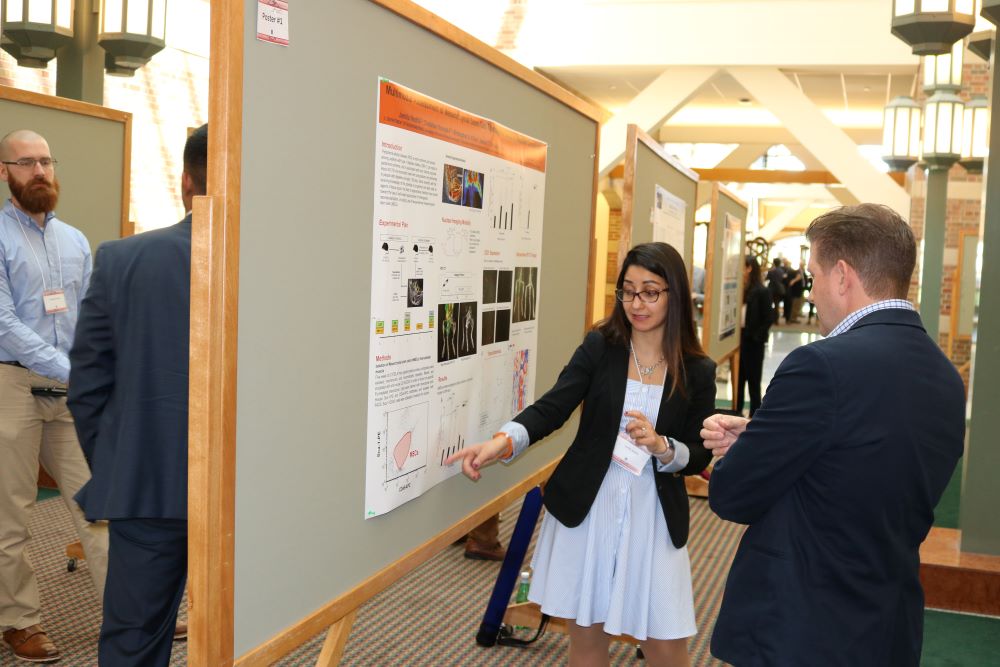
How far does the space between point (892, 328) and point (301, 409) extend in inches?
41.6

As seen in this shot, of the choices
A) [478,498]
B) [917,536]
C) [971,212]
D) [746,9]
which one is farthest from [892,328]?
[971,212]

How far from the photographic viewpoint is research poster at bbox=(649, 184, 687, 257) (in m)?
3.81

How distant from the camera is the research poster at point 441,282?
1.87 metres

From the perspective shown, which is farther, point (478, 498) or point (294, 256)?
point (478, 498)

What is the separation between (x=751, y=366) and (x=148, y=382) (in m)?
7.09

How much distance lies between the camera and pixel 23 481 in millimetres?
3297

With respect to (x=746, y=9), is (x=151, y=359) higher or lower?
lower

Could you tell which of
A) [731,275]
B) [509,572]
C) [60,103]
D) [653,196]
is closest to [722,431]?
[509,572]

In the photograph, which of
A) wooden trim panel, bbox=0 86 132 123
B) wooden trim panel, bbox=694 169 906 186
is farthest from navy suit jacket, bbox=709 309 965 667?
wooden trim panel, bbox=694 169 906 186

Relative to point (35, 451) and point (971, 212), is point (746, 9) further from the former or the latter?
point (35, 451)

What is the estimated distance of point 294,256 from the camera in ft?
5.14

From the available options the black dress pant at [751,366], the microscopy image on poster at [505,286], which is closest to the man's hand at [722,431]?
the microscopy image on poster at [505,286]

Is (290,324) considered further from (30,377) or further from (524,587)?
(524,587)

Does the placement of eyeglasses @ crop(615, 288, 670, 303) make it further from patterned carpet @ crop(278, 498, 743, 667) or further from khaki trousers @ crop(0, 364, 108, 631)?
khaki trousers @ crop(0, 364, 108, 631)
